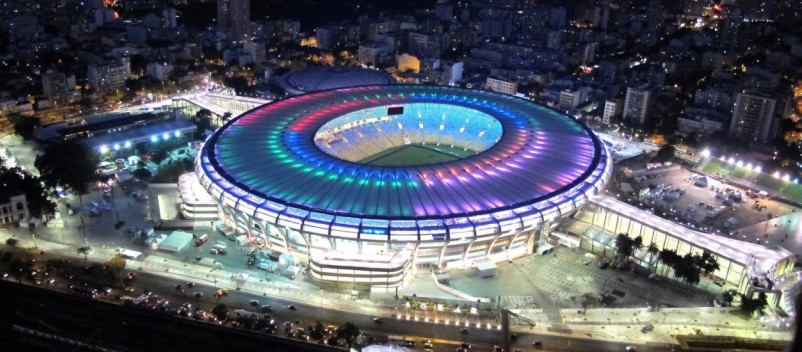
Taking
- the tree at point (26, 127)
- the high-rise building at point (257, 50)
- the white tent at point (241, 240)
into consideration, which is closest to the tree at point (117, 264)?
the white tent at point (241, 240)

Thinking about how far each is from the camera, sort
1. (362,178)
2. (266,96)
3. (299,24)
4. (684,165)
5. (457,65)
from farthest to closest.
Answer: (299,24) < (457,65) < (266,96) < (684,165) < (362,178)

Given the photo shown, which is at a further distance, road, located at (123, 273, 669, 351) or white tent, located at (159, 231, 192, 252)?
white tent, located at (159, 231, 192, 252)

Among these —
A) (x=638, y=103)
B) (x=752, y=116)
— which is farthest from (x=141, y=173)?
(x=752, y=116)

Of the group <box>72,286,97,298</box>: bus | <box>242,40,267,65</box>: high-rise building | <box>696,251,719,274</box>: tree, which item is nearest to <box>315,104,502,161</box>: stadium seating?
<box>696,251,719,274</box>: tree

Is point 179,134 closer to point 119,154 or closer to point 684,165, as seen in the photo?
point 119,154

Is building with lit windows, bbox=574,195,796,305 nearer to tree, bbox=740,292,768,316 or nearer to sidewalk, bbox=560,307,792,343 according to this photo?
tree, bbox=740,292,768,316

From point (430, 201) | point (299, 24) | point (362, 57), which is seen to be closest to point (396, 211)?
point (430, 201)

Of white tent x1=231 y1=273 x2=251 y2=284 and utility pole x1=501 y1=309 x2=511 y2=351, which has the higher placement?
utility pole x1=501 y1=309 x2=511 y2=351
